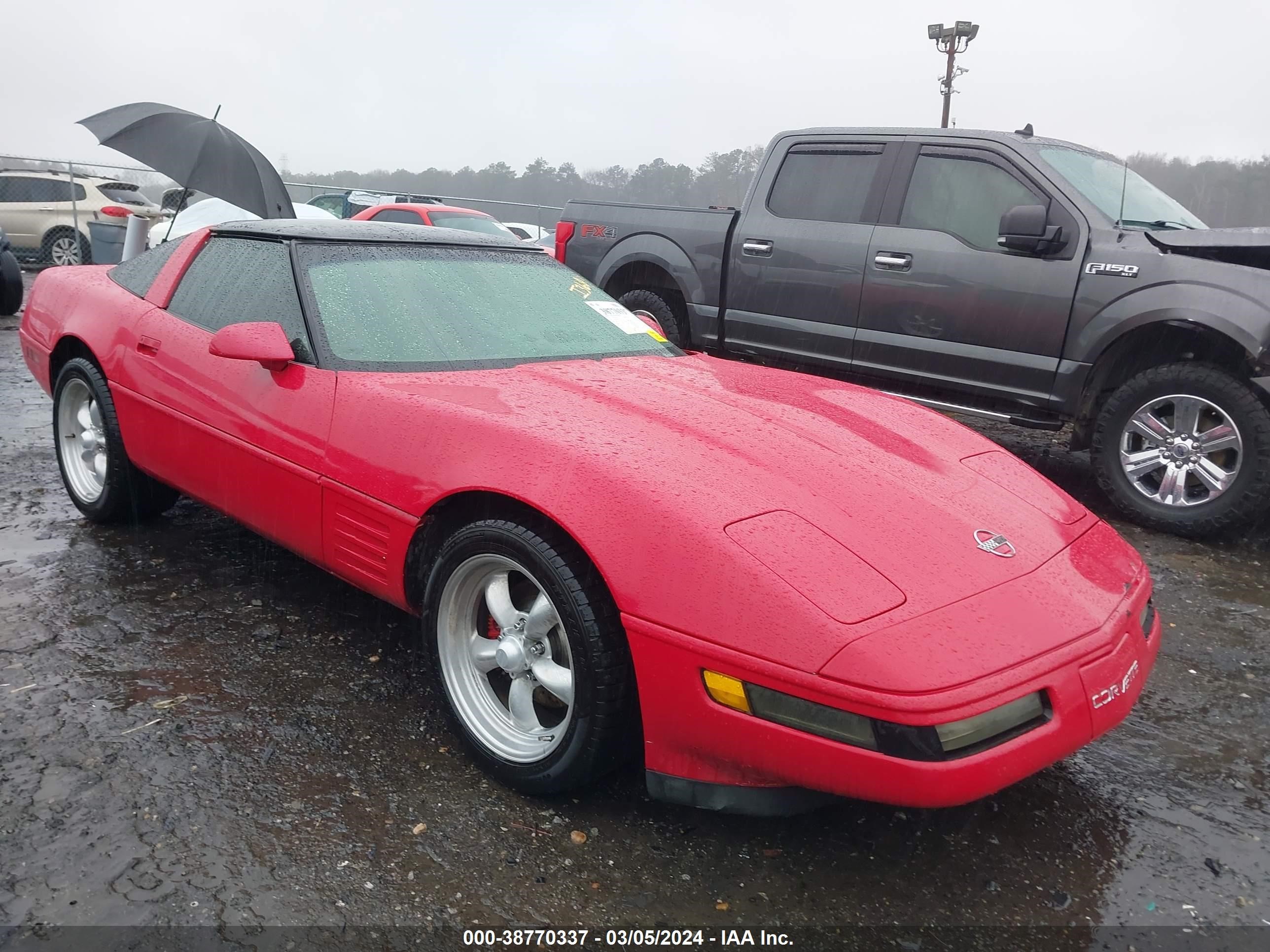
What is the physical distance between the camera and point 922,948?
1.85 metres

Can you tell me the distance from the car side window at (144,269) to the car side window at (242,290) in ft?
0.77

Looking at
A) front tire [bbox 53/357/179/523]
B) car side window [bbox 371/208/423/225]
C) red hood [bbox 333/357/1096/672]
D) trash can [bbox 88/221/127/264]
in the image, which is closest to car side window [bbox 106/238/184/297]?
front tire [bbox 53/357/179/523]

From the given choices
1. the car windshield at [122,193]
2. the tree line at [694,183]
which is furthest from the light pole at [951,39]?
the car windshield at [122,193]

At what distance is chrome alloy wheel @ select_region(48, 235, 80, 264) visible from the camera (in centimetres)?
1495

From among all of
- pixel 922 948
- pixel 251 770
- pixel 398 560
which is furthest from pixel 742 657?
pixel 251 770

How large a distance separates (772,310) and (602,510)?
4120mm

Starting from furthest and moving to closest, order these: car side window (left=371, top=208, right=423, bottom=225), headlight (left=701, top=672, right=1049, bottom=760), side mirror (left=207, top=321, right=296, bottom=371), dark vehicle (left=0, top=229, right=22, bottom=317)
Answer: car side window (left=371, top=208, right=423, bottom=225), dark vehicle (left=0, top=229, right=22, bottom=317), side mirror (left=207, top=321, right=296, bottom=371), headlight (left=701, top=672, right=1049, bottom=760)

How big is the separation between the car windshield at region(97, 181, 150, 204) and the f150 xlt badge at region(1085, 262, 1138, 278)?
49.1 ft

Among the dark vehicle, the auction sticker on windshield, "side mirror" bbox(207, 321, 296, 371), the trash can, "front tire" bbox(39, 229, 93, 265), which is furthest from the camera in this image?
"front tire" bbox(39, 229, 93, 265)

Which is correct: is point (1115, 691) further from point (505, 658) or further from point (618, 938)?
point (505, 658)

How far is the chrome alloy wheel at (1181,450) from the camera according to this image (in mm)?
4500

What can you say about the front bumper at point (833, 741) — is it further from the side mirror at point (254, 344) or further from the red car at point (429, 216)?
the red car at point (429, 216)

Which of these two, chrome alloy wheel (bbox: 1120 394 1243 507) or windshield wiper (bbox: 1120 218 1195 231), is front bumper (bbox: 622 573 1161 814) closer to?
chrome alloy wheel (bbox: 1120 394 1243 507)

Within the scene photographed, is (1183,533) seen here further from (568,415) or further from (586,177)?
(586,177)
